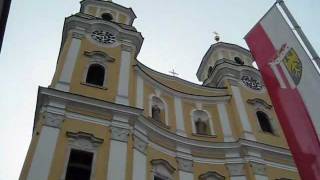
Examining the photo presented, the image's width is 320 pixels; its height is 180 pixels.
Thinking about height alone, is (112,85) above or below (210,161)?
above

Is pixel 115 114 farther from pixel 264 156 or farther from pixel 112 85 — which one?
pixel 264 156

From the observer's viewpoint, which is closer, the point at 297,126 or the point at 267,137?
the point at 297,126

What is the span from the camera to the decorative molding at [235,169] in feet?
71.6

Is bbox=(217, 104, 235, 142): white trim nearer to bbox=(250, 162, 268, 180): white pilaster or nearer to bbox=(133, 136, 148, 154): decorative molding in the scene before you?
bbox=(250, 162, 268, 180): white pilaster

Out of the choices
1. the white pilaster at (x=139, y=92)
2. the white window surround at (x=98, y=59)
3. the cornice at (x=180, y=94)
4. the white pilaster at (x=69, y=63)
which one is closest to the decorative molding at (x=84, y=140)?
the white pilaster at (x=69, y=63)

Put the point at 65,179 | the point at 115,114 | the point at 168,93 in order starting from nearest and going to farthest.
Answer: the point at 65,179
the point at 115,114
the point at 168,93

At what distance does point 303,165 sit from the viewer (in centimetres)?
1053

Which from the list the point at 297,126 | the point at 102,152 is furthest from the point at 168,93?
the point at 297,126

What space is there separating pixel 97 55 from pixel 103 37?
1874 millimetres

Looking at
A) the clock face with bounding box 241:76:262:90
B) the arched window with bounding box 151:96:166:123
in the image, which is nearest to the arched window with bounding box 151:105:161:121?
the arched window with bounding box 151:96:166:123

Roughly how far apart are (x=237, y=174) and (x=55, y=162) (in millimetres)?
8559

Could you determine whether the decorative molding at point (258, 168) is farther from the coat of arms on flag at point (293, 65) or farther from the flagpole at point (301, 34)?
the coat of arms on flag at point (293, 65)

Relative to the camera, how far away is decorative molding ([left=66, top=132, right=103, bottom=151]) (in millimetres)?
18797

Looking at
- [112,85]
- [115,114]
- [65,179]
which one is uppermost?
[112,85]
